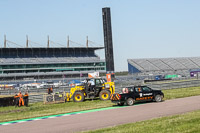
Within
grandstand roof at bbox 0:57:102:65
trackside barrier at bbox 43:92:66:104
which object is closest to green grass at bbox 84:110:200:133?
trackside barrier at bbox 43:92:66:104

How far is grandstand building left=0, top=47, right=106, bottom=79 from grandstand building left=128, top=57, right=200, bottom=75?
11.4m

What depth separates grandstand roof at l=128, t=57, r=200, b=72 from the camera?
8881cm

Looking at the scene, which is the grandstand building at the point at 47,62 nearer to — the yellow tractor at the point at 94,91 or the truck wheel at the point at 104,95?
the yellow tractor at the point at 94,91

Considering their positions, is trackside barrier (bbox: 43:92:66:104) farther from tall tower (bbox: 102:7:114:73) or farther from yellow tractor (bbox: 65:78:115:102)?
tall tower (bbox: 102:7:114:73)

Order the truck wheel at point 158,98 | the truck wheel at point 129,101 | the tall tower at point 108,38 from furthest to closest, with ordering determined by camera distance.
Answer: the tall tower at point 108,38 → the truck wheel at point 158,98 → the truck wheel at point 129,101

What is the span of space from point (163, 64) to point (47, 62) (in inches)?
1503

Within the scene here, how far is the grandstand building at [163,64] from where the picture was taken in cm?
8844

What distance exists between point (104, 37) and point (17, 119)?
54935mm

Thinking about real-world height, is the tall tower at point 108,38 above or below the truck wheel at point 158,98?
above

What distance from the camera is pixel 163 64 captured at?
91625 mm

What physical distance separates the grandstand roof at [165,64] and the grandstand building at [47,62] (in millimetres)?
12995

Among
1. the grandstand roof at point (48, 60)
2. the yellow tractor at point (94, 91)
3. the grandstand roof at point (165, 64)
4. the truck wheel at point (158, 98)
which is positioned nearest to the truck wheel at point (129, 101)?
the truck wheel at point (158, 98)

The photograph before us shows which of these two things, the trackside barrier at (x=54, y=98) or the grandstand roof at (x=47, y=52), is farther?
the grandstand roof at (x=47, y=52)

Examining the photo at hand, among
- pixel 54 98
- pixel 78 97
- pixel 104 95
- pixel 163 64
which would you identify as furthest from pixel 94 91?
pixel 163 64
